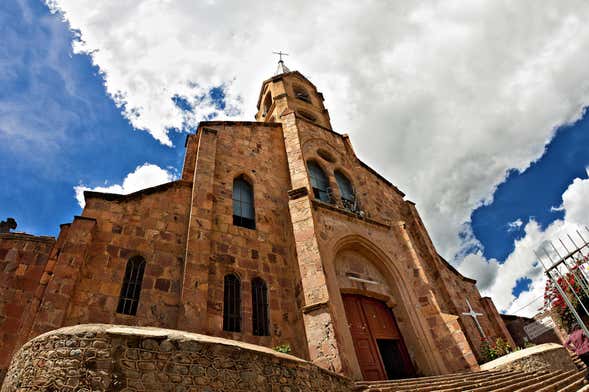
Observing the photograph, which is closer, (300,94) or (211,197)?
(211,197)

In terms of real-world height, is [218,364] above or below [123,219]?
below

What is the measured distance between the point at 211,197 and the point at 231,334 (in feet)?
14.2

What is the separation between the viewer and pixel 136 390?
165 inches

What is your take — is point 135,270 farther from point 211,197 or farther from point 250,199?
point 250,199

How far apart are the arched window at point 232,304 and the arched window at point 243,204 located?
7.46 feet

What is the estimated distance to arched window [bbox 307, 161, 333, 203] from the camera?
47.3 feet

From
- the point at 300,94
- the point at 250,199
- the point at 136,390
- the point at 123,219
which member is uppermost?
the point at 300,94

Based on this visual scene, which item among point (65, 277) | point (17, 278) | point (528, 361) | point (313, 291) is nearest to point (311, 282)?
point (313, 291)

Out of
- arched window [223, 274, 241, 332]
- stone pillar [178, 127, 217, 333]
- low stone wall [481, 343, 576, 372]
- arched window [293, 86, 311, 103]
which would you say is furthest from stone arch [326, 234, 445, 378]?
arched window [293, 86, 311, 103]

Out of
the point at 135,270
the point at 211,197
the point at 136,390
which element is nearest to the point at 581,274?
the point at 136,390

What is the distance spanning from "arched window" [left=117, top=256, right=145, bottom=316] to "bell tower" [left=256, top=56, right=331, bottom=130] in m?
12.4

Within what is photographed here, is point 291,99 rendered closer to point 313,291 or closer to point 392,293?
point 392,293

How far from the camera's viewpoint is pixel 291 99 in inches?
803

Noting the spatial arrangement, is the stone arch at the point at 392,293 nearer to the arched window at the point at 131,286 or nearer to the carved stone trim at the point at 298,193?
the carved stone trim at the point at 298,193
